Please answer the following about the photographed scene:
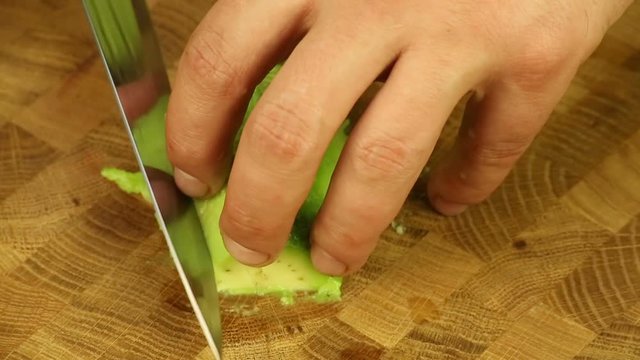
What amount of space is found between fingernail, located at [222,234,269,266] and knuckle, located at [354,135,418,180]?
5.5 inches

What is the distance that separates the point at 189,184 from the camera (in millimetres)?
953

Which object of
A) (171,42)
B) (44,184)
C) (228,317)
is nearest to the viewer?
(228,317)

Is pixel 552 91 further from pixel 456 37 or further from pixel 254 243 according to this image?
pixel 254 243

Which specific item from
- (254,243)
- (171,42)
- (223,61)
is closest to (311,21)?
(223,61)

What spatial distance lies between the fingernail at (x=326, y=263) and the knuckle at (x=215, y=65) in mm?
174

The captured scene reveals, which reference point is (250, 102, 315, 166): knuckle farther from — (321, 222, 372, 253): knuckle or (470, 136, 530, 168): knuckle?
(470, 136, 530, 168): knuckle

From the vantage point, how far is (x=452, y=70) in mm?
831

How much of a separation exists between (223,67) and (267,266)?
22 centimetres

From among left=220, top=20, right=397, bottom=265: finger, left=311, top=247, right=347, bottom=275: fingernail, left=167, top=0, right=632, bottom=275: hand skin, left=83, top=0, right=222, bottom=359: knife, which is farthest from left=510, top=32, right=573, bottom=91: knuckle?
left=83, top=0, right=222, bottom=359: knife

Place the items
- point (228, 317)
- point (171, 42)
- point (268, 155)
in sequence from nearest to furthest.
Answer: point (268, 155), point (228, 317), point (171, 42)

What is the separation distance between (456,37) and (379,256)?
0.26 m

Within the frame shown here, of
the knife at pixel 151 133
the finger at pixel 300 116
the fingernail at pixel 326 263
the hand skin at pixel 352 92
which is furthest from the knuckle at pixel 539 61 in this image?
the knife at pixel 151 133

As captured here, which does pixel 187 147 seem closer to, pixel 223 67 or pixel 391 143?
pixel 223 67

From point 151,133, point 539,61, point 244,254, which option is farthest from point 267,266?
point 539,61
